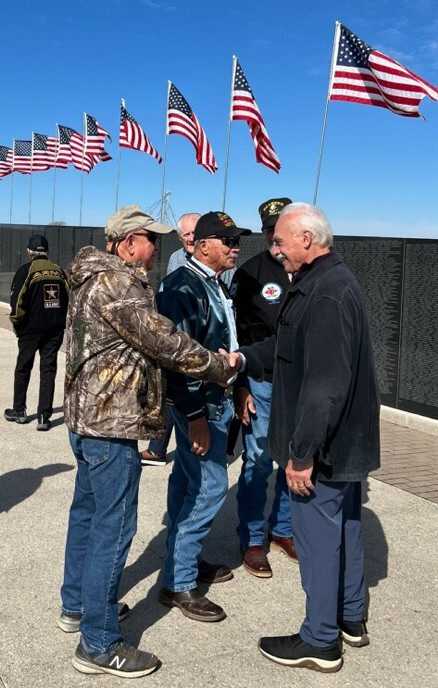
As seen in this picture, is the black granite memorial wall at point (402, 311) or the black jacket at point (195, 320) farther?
the black granite memorial wall at point (402, 311)

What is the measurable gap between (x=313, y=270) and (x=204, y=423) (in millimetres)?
852

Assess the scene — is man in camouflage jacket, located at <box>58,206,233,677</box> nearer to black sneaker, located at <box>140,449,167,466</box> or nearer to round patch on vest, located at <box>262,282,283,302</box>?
round patch on vest, located at <box>262,282,283,302</box>

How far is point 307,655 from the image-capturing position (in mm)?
3102

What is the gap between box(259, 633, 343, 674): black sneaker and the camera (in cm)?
309

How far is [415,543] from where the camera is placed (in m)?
4.64

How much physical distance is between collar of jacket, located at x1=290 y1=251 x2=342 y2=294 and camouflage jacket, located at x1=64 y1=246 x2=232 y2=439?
1.72ft

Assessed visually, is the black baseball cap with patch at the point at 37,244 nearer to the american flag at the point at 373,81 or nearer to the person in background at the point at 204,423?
the person in background at the point at 204,423

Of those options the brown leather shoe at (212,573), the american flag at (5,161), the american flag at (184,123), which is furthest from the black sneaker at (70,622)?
the american flag at (5,161)


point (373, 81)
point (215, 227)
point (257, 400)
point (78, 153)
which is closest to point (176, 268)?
point (257, 400)

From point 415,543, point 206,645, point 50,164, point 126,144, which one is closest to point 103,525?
point 206,645

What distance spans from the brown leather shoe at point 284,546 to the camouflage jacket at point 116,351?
179 centimetres

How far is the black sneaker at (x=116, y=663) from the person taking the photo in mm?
2949

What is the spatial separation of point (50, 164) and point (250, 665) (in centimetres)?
2270

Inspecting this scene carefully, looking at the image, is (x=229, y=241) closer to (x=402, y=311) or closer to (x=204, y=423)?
(x=204, y=423)
